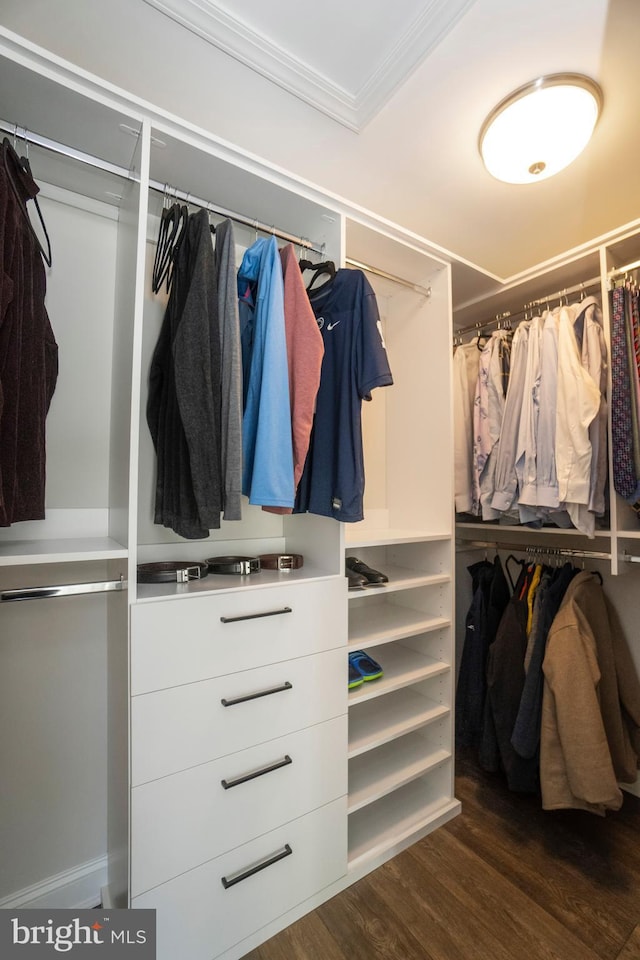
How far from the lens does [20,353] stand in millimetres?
902

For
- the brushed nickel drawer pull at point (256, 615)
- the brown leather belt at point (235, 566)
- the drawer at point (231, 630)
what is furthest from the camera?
the brown leather belt at point (235, 566)

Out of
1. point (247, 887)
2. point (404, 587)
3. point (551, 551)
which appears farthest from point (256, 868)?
point (551, 551)

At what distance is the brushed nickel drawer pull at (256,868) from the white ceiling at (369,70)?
7.09 ft

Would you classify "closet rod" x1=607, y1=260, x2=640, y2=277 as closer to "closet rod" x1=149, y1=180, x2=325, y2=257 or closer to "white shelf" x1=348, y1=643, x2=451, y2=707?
"closet rod" x1=149, y1=180, x2=325, y2=257

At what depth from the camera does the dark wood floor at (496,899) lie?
111 centimetres

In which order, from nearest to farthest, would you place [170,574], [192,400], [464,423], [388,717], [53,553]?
1. [53,553]
2. [192,400]
3. [170,574]
4. [388,717]
5. [464,423]

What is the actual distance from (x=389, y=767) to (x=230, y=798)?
709mm

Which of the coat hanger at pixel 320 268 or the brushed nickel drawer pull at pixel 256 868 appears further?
the coat hanger at pixel 320 268

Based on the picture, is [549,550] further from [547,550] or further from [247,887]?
[247,887]

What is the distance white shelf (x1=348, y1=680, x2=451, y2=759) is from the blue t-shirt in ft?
2.49

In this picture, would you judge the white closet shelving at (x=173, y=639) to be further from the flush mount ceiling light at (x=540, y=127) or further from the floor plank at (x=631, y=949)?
the floor plank at (x=631, y=949)

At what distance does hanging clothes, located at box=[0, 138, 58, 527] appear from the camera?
871 millimetres

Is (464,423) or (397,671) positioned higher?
(464,423)

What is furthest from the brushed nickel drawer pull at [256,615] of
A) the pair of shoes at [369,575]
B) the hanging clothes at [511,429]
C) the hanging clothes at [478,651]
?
the hanging clothes at [478,651]
